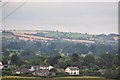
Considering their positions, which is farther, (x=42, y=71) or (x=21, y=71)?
(x=42, y=71)

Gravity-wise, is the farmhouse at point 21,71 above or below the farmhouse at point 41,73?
above

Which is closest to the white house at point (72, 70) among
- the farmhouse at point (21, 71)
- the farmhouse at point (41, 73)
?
the farmhouse at point (41, 73)

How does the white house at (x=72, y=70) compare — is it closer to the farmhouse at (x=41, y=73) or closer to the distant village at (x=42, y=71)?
the distant village at (x=42, y=71)

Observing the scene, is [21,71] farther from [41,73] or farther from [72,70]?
[72,70]

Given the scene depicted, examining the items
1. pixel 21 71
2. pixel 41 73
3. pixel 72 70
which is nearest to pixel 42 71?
pixel 41 73

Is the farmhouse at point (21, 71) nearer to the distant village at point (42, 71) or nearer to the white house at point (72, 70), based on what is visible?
the distant village at point (42, 71)

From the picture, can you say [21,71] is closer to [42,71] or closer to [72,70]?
[42,71]

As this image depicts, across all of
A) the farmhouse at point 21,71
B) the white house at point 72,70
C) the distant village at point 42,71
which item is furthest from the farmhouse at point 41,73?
the white house at point 72,70

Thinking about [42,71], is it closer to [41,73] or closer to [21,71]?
[41,73]

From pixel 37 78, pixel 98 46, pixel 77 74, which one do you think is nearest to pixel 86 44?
pixel 98 46

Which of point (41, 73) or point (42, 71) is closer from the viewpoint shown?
point (41, 73)

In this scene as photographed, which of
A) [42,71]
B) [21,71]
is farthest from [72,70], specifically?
[21,71]
